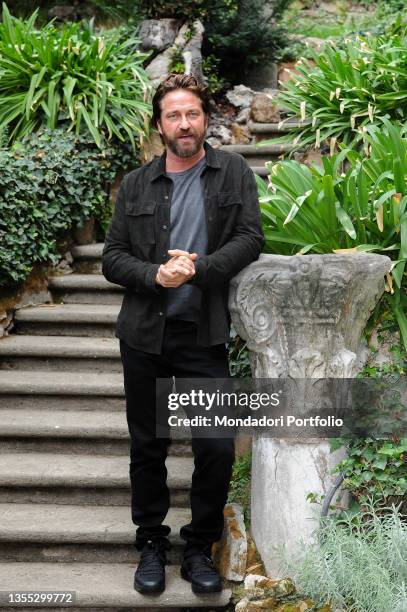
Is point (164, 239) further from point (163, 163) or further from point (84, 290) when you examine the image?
point (84, 290)

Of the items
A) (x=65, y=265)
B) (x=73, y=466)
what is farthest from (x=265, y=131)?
(x=73, y=466)

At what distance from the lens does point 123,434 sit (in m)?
4.19

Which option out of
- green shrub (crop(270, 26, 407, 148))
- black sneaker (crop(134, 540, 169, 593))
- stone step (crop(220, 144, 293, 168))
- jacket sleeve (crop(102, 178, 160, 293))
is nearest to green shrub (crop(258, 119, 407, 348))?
jacket sleeve (crop(102, 178, 160, 293))

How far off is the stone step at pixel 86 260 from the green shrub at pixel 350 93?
168 centimetres

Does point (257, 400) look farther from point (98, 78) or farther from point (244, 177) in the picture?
point (98, 78)

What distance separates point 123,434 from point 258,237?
152cm

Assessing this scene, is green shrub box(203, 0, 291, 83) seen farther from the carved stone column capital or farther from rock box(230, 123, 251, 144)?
the carved stone column capital

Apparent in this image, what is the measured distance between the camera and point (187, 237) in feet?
10.3

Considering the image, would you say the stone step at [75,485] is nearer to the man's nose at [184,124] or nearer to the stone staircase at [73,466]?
the stone staircase at [73,466]

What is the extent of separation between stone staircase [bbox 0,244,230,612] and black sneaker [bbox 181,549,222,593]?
79 mm

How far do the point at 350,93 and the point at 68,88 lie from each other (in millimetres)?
2022

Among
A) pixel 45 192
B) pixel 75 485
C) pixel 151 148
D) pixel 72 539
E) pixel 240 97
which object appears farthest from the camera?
pixel 240 97

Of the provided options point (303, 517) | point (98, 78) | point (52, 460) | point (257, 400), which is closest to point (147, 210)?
point (257, 400)

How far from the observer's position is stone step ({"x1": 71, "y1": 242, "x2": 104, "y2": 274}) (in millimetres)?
5715
